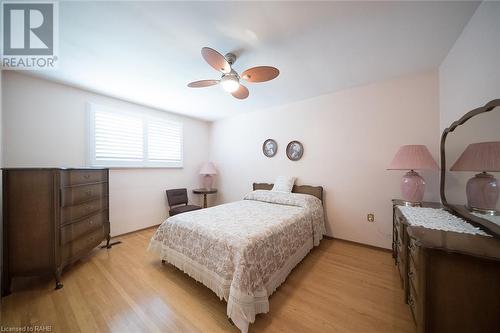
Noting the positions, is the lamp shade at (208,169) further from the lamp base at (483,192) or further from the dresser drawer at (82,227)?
the lamp base at (483,192)

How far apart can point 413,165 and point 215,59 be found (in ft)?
7.38

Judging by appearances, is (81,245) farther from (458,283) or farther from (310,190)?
(458,283)

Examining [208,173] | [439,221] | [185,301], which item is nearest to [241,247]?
[185,301]

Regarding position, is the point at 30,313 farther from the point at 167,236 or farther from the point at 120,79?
the point at 120,79

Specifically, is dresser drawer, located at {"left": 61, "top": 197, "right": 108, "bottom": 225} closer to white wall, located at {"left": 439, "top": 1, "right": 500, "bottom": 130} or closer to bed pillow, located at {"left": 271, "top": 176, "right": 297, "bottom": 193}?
bed pillow, located at {"left": 271, "top": 176, "right": 297, "bottom": 193}

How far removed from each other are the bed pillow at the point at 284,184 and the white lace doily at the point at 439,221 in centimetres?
164

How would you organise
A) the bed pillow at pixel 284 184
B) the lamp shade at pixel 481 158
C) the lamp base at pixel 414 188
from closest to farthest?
1. the lamp shade at pixel 481 158
2. the lamp base at pixel 414 188
3. the bed pillow at pixel 284 184

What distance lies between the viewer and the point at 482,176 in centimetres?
118

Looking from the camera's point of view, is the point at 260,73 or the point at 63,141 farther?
the point at 63,141

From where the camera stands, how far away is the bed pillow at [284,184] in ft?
10.2

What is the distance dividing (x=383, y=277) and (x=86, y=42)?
3.86 meters

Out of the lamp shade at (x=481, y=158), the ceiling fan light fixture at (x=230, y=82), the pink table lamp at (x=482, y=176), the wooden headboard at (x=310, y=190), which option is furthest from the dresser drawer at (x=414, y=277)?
the ceiling fan light fixture at (x=230, y=82)

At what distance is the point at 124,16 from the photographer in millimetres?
1384

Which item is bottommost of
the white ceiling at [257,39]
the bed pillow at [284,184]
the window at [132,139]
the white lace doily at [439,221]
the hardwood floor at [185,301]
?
the hardwood floor at [185,301]
